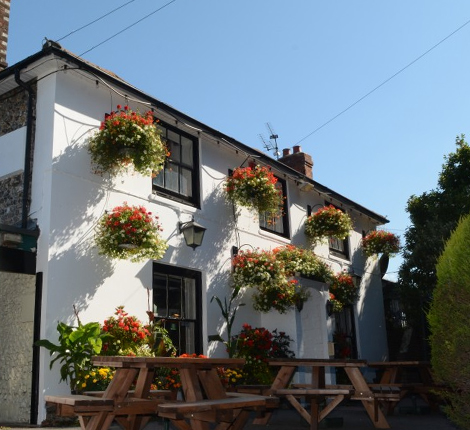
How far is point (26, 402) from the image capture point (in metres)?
8.70

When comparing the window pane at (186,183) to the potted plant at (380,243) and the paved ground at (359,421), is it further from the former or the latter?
the potted plant at (380,243)

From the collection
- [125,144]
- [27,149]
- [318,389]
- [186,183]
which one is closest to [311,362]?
[318,389]

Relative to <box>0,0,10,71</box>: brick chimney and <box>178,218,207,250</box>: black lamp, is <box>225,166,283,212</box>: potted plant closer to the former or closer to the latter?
<box>178,218,207,250</box>: black lamp

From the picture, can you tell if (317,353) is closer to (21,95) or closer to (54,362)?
(54,362)

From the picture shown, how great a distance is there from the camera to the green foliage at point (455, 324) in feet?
16.0

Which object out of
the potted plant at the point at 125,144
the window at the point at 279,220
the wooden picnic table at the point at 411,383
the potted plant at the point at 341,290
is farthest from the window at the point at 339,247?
the potted plant at the point at 125,144

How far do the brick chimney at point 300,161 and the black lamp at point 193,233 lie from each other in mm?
6304

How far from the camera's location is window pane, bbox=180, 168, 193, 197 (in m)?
11.7

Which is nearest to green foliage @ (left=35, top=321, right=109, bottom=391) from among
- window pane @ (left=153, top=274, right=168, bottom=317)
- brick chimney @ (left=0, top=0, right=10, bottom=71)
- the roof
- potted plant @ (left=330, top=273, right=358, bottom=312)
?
window pane @ (left=153, top=274, right=168, bottom=317)

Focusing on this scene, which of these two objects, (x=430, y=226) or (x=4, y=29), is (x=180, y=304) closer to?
(x=4, y=29)

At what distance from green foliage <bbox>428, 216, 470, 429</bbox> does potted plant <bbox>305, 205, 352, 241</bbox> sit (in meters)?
9.41

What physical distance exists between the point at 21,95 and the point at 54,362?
14.8ft

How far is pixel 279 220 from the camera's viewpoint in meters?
14.4

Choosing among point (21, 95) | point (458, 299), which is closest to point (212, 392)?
point (458, 299)
